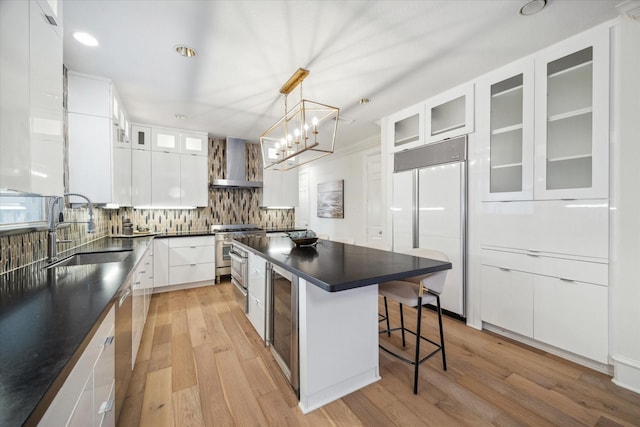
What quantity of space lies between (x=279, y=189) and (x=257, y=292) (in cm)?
306

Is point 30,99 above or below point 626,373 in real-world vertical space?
above

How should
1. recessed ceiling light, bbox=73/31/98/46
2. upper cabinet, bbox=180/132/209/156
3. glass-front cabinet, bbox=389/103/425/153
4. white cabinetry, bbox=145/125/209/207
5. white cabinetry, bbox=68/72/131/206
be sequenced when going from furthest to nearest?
upper cabinet, bbox=180/132/209/156 → white cabinetry, bbox=145/125/209/207 → glass-front cabinet, bbox=389/103/425/153 → white cabinetry, bbox=68/72/131/206 → recessed ceiling light, bbox=73/31/98/46

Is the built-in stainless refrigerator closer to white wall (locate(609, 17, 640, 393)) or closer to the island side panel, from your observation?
white wall (locate(609, 17, 640, 393))

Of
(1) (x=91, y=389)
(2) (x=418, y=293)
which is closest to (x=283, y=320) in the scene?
(2) (x=418, y=293)

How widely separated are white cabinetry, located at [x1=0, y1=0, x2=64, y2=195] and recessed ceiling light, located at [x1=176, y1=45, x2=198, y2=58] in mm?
866

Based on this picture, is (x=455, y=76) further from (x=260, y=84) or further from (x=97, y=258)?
(x=97, y=258)

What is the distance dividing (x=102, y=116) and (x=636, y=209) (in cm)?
457

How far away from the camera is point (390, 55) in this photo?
7.63 feet

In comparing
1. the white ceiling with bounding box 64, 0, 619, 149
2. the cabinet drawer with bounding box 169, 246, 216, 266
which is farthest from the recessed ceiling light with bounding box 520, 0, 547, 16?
the cabinet drawer with bounding box 169, 246, 216, 266

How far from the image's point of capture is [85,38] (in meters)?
2.06

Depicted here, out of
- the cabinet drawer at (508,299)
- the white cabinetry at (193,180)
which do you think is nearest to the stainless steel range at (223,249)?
the white cabinetry at (193,180)

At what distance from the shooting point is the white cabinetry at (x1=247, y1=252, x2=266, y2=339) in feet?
7.67

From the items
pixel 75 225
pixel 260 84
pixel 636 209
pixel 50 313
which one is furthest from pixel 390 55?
pixel 75 225

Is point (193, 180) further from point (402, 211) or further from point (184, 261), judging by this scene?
point (402, 211)
